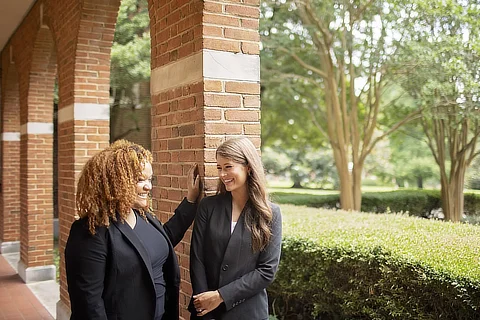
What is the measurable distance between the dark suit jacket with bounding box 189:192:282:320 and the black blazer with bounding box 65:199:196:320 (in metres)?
0.31

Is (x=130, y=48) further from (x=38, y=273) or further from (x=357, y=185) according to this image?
(x=357, y=185)

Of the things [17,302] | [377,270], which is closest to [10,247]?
[17,302]

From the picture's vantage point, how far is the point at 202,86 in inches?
116

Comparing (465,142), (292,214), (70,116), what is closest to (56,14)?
(70,116)

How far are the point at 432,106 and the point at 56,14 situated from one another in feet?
21.4

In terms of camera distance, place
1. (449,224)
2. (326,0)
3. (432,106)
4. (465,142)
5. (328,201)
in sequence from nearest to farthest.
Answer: (449,224) → (432,106) → (326,0) → (465,142) → (328,201)

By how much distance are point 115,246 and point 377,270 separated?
109 inches

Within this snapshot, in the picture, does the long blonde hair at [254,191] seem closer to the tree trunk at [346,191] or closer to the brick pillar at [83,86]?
the brick pillar at [83,86]

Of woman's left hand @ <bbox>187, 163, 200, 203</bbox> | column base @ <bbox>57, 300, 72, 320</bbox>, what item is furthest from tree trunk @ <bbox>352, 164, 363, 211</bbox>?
woman's left hand @ <bbox>187, 163, 200, 203</bbox>

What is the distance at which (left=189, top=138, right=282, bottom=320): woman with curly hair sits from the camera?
95.1 inches

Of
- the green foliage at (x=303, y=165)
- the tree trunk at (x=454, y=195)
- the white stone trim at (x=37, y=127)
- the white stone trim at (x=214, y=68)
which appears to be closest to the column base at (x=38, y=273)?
the white stone trim at (x=37, y=127)

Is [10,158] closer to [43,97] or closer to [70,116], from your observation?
[43,97]

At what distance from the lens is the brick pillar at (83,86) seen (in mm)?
5238

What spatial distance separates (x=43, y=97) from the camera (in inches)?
313
